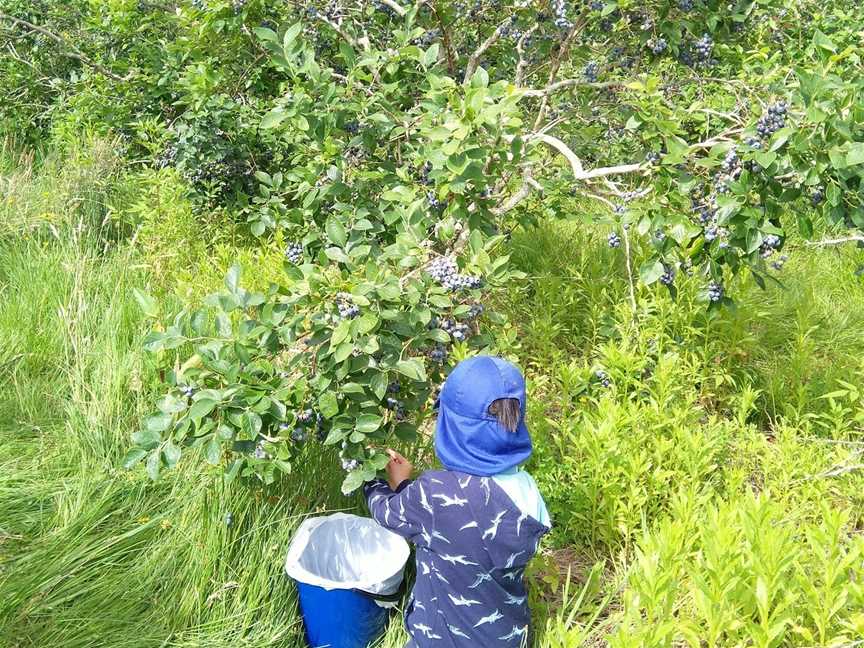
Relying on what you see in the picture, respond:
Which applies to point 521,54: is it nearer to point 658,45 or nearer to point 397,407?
point 658,45

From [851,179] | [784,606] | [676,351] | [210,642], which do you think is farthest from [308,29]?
[784,606]

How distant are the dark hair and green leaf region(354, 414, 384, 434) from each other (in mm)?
445

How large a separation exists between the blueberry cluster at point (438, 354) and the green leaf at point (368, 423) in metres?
0.31

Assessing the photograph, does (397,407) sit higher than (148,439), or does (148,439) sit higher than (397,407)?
(148,439)

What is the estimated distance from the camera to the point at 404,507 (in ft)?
6.58

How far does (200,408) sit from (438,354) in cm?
73

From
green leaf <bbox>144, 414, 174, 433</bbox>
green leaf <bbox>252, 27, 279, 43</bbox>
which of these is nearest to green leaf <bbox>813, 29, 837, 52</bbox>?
green leaf <bbox>252, 27, 279, 43</bbox>

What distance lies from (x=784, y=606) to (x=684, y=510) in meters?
0.52

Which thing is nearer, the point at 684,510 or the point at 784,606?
the point at 784,606

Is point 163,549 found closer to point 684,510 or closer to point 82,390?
point 82,390

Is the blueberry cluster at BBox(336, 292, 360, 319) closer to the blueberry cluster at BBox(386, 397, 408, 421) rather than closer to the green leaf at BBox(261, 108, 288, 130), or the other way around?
the blueberry cluster at BBox(386, 397, 408, 421)

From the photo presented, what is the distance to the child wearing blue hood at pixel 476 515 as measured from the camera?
1.85 meters

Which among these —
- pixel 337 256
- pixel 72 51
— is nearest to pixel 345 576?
pixel 337 256

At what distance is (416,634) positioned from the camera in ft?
6.70
